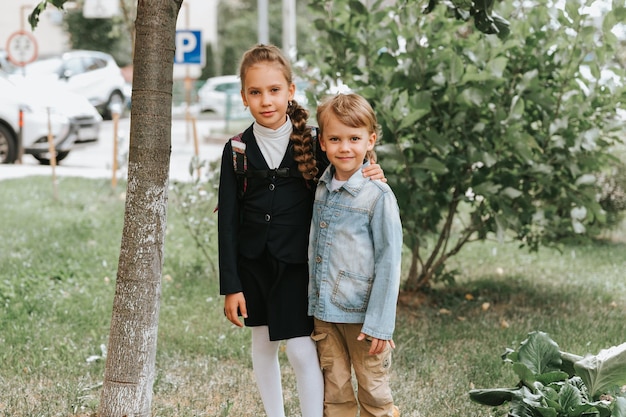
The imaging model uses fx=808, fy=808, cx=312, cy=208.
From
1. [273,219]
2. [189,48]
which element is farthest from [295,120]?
[189,48]

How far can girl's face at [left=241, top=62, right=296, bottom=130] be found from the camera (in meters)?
2.82

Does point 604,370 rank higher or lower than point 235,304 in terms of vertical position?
lower

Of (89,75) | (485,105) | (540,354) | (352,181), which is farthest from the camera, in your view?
(89,75)

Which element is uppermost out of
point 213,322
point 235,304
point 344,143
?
point 344,143

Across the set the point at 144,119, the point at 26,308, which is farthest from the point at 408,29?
the point at 26,308

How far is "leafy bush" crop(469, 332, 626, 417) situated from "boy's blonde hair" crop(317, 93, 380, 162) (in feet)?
3.50

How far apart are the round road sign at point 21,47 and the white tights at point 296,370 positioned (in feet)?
39.7

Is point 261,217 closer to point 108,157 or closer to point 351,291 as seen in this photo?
point 351,291

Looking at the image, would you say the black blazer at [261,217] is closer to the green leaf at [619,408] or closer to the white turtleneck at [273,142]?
the white turtleneck at [273,142]

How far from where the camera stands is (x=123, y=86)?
76.3 ft

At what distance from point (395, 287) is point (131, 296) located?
3.20 ft

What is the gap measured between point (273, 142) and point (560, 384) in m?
1.36

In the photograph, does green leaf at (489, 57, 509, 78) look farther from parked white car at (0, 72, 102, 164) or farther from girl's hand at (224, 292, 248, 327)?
parked white car at (0, 72, 102, 164)

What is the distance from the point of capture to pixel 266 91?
2828 millimetres
